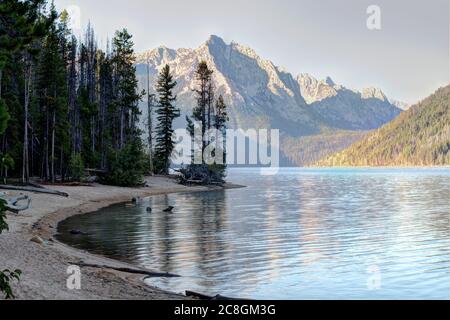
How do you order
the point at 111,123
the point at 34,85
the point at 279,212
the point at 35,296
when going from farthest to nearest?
the point at 111,123
the point at 34,85
the point at 279,212
the point at 35,296

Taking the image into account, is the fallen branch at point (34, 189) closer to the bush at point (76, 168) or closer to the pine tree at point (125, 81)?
the bush at point (76, 168)

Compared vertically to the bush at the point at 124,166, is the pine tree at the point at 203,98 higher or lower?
higher

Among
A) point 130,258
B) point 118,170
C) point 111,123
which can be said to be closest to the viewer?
point 130,258

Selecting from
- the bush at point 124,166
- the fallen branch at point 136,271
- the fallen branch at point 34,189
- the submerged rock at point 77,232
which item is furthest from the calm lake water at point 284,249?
the bush at point 124,166

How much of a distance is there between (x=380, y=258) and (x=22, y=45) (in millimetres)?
17141

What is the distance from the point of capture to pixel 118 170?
69.9 m

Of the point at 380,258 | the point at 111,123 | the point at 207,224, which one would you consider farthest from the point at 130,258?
the point at 111,123

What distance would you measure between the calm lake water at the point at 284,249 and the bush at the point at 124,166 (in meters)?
22.4

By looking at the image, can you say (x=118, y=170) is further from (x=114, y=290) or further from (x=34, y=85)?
(x=114, y=290)

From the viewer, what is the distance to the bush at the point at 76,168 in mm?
64250

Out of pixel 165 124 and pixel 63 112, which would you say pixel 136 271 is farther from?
pixel 165 124

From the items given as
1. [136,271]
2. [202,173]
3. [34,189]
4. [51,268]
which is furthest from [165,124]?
[51,268]

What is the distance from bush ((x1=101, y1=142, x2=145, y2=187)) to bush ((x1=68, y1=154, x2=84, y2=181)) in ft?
16.1

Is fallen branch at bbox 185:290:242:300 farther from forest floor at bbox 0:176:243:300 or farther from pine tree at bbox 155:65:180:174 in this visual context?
pine tree at bbox 155:65:180:174
